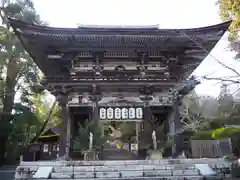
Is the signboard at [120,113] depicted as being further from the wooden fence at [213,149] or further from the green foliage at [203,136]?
the green foliage at [203,136]

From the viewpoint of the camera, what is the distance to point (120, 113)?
10.7 meters

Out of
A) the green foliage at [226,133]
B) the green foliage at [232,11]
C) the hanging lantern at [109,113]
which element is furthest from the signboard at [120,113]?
the green foliage at [226,133]

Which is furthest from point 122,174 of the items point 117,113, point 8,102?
point 8,102

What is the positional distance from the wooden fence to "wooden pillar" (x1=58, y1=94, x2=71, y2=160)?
19.8 feet

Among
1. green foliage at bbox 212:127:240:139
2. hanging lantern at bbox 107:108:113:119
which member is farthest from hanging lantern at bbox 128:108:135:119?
green foliage at bbox 212:127:240:139

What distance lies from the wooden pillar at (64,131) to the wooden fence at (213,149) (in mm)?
6038

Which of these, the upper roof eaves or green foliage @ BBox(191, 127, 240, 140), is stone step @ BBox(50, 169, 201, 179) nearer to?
the upper roof eaves

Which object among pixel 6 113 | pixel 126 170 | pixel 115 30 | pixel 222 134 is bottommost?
pixel 126 170

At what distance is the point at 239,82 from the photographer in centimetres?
633

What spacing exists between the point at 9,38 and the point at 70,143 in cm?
1315

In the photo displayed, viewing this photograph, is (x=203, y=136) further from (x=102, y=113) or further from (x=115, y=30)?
(x=115, y=30)

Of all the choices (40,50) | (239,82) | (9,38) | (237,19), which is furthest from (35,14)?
(239,82)

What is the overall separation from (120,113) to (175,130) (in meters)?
2.66

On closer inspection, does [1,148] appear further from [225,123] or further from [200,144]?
[225,123]
